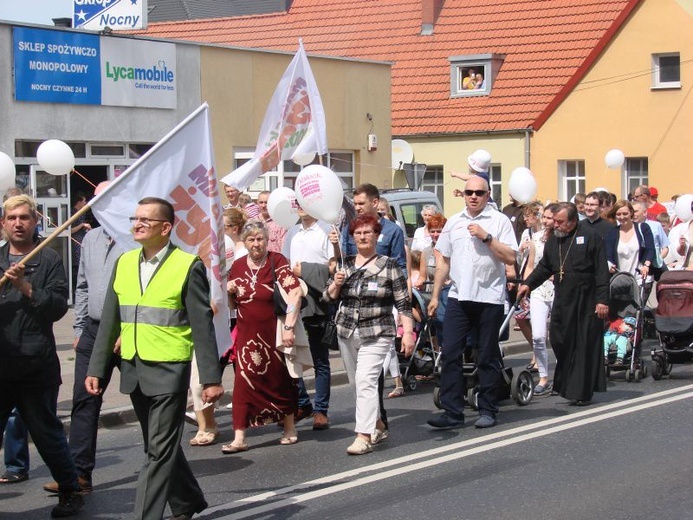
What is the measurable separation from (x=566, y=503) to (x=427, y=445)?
2.06 metres

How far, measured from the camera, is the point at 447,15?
40.6 meters

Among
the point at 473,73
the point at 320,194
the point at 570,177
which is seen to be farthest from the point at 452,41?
the point at 320,194

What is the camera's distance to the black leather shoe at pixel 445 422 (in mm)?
10172

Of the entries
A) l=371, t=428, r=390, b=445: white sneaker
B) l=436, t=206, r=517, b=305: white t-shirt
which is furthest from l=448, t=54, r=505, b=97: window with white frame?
l=371, t=428, r=390, b=445: white sneaker

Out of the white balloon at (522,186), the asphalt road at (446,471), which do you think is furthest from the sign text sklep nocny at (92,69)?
the asphalt road at (446,471)

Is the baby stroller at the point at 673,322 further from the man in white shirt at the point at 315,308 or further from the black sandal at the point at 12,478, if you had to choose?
the black sandal at the point at 12,478

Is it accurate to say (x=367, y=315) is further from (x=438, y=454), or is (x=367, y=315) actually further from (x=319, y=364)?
(x=319, y=364)

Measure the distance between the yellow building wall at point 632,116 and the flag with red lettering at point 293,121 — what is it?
24.5 meters

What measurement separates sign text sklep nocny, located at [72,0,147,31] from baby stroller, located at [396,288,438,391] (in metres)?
10.3

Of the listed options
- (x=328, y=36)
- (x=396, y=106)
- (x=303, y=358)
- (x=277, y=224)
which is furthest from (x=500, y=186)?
(x=303, y=358)

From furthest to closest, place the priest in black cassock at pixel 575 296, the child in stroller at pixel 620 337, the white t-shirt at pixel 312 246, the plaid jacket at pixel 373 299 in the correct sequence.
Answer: the child in stroller at pixel 620 337, the priest in black cassock at pixel 575 296, the white t-shirt at pixel 312 246, the plaid jacket at pixel 373 299

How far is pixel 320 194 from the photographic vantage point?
33.4 ft

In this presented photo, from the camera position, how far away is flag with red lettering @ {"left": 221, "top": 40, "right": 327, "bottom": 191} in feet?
37.6

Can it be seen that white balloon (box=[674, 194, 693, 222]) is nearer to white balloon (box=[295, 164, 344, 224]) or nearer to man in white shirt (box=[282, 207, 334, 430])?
man in white shirt (box=[282, 207, 334, 430])
